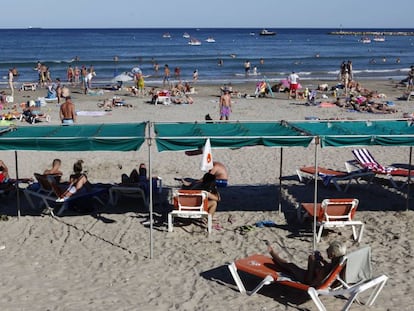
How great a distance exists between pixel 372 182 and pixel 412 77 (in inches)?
753

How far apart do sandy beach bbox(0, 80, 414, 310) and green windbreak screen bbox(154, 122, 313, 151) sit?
1440mm

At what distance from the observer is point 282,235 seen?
938 cm

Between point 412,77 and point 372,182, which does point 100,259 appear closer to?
point 372,182

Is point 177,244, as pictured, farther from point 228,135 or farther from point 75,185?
point 75,185

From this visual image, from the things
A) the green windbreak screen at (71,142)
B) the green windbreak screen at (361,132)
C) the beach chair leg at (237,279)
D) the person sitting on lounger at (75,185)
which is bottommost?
the beach chair leg at (237,279)

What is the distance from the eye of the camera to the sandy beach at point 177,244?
23.6 ft

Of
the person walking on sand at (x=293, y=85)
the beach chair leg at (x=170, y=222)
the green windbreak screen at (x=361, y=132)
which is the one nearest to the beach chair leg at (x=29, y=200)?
the beach chair leg at (x=170, y=222)

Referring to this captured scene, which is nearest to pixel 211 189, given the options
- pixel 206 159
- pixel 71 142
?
pixel 206 159

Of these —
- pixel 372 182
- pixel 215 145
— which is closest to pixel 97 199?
pixel 215 145

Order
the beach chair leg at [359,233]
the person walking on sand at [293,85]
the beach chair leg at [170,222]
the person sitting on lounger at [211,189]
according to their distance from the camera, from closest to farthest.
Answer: the beach chair leg at [359,233]
the beach chair leg at [170,222]
the person sitting on lounger at [211,189]
the person walking on sand at [293,85]

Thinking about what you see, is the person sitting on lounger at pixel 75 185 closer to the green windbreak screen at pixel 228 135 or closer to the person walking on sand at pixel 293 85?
the green windbreak screen at pixel 228 135

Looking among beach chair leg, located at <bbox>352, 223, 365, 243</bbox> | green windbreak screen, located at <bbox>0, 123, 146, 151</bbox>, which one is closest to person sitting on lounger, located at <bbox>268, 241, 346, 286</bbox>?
beach chair leg, located at <bbox>352, 223, 365, 243</bbox>

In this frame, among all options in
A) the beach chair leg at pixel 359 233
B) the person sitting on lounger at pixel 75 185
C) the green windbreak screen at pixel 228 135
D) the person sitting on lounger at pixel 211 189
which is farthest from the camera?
the person sitting on lounger at pixel 75 185

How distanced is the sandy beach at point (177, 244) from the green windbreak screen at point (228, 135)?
1.44 meters
